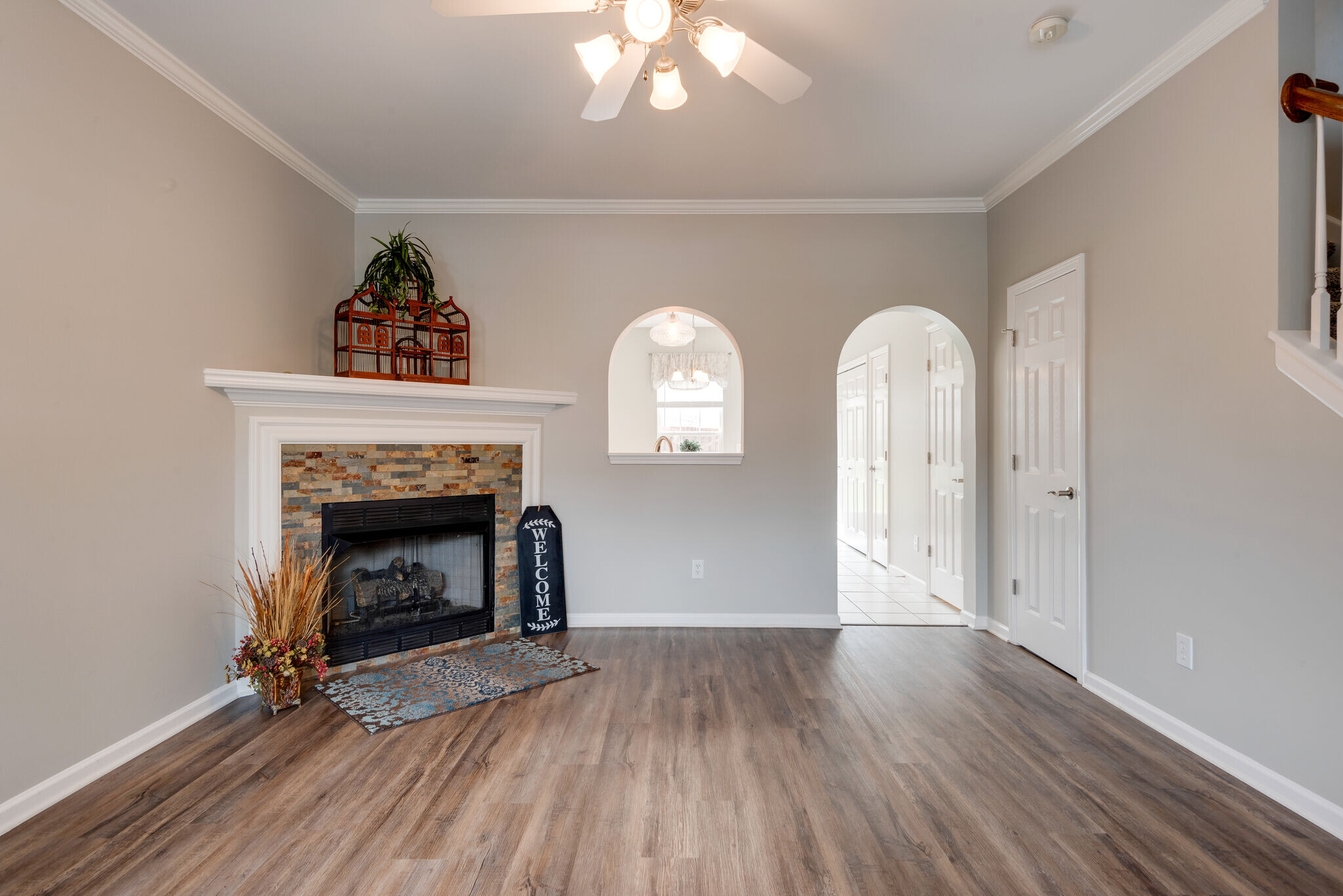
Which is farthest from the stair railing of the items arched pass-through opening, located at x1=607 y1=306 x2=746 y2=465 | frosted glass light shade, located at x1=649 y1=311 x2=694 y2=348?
arched pass-through opening, located at x1=607 y1=306 x2=746 y2=465

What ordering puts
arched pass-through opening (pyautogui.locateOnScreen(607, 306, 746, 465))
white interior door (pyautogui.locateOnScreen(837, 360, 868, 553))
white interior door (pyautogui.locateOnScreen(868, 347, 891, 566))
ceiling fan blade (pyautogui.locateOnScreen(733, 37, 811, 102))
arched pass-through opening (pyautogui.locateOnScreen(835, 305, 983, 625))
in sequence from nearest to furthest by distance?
ceiling fan blade (pyautogui.locateOnScreen(733, 37, 811, 102)), arched pass-through opening (pyautogui.locateOnScreen(835, 305, 983, 625)), white interior door (pyautogui.locateOnScreen(868, 347, 891, 566)), white interior door (pyautogui.locateOnScreen(837, 360, 868, 553)), arched pass-through opening (pyautogui.locateOnScreen(607, 306, 746, 465))

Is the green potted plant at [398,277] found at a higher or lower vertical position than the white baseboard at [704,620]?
higher

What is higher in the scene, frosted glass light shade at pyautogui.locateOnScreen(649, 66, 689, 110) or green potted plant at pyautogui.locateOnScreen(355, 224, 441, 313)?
frosted glass light shade at pyautogui.locateOnScreen(649, 66, 689, 110)

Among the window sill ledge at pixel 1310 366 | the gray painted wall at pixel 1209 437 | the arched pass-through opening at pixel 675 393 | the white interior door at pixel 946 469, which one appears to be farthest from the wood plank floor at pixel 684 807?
the arched pass-through opening at pixel 675 393

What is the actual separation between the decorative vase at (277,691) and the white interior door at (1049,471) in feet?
11.6

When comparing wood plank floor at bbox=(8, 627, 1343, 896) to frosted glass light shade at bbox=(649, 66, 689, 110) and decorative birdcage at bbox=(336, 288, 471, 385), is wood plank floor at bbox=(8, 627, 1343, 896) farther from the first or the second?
frosted glass light shade at bbox=(649, 66, 689, 110)

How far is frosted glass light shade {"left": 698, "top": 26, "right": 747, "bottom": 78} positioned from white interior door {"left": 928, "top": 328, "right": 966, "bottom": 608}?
108 inches

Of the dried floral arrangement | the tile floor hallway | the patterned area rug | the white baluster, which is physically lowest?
the patterned area rug

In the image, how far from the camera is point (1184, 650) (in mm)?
2299

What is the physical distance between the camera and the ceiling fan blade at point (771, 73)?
1776 mm

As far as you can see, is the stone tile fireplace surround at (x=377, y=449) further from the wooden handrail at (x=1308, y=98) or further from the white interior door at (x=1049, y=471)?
the wooden handrail at (x=1308, y=98)

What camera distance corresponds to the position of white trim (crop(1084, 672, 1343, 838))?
1813mm

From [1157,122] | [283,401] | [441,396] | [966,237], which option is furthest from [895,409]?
[283,401]

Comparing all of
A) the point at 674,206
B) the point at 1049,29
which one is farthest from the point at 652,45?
the point at 674,206
